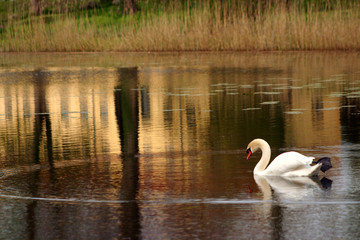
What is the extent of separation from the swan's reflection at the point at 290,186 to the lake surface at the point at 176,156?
2 centimetres

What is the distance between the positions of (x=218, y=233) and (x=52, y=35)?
34090 millimetres

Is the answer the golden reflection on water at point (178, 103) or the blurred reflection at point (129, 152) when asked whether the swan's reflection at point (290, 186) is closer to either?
the blurred reflection at point (129, 152)

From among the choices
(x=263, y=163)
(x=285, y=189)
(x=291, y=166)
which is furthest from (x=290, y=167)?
(x=285, y=189)

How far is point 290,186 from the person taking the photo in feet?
27.2

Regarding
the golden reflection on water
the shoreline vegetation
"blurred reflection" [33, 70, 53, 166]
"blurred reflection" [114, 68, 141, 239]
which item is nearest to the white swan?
"blurred reflection" [114, 68, 141, 239]

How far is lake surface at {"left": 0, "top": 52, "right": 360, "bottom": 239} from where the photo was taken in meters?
6.80

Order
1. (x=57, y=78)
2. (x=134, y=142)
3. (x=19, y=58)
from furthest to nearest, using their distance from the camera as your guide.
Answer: (x=19, y=58) → (x=57, y=78) → (x=134, y=142)

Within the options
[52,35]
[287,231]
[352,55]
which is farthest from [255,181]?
[52,35]

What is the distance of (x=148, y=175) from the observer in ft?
29.3

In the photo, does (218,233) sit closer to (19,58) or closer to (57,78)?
(57,78)

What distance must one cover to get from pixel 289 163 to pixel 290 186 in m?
0.47

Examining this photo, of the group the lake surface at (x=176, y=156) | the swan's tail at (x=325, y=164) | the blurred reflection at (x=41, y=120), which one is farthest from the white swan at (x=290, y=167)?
the blurred reflection at (x=41, y=120)

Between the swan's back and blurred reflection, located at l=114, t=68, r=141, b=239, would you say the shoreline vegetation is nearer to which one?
blurred reflection, located at l=114, t=68, r=141, b=239

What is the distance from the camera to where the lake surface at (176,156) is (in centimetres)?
680
